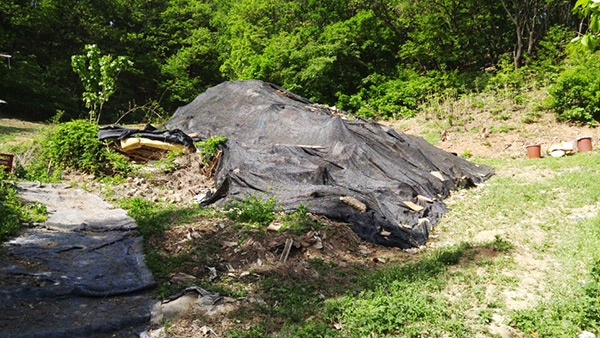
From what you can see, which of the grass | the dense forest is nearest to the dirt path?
the grass

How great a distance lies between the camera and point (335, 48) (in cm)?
1398

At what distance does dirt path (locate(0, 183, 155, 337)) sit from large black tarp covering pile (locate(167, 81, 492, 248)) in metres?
1.57

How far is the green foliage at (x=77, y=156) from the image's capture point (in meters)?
6.16

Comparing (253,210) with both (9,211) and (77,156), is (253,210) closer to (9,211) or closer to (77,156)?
(9,211)

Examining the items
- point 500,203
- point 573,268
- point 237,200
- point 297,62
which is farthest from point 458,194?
point 297,62

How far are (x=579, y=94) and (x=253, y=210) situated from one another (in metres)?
8.66

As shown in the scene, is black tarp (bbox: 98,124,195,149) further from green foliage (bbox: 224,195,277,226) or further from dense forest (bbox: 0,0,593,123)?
dense forest (bbox: 0,0,593,123)

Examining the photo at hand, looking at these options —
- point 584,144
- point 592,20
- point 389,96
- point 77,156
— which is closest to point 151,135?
point 77,156

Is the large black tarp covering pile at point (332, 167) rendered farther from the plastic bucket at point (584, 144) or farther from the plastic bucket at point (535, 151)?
the plastic bucket at point (584, 144)

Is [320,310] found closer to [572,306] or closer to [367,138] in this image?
[572,306]

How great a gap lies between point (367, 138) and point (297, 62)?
860cm

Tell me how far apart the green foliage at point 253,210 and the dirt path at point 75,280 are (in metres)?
1.00

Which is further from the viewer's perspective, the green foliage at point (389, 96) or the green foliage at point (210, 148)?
the green foliage at point (389, 96)

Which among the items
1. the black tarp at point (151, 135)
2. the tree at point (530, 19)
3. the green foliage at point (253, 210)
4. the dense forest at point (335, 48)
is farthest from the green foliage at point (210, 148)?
the tree at point (530, 19)
